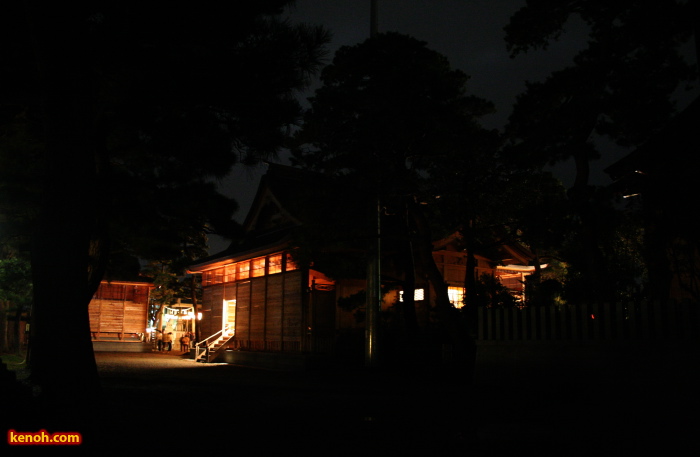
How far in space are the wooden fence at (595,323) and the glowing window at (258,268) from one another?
13565 millimetres

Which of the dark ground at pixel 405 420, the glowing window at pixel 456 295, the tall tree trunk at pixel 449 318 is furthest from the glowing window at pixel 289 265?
the dark ground at pixel 405 420

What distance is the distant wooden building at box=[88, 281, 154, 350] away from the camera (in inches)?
1433

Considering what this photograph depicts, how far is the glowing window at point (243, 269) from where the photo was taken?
1017 inches

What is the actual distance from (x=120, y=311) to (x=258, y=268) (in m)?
16.6

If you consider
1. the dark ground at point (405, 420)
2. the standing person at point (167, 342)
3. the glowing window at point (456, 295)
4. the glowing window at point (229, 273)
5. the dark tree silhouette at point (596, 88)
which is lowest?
the standing person at point (167, 342)

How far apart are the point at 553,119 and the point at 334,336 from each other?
1233cm

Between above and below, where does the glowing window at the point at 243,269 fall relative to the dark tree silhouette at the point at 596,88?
below

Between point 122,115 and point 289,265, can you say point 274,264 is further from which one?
point 122,115

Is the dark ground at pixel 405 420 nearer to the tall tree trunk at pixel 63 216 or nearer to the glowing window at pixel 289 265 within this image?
the tall tree trunk at pixel 63 216

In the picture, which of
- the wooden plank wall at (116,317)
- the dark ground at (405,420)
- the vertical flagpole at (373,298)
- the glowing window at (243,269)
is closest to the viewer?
the dark ground at (405,420)

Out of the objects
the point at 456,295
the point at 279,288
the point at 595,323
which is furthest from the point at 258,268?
the point at 595,323

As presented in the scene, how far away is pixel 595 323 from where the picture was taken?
10.2 m

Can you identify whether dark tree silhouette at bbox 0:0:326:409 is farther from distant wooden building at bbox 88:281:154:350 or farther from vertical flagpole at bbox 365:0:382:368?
distant wooden building at bbox 88:281:154:350

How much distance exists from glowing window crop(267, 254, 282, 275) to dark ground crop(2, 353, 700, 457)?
37.3ft
